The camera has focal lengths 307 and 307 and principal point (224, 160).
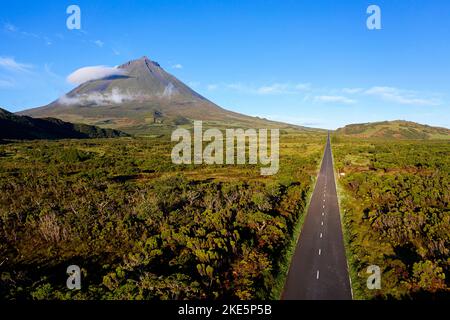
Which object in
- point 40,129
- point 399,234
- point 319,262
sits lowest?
point 319,262

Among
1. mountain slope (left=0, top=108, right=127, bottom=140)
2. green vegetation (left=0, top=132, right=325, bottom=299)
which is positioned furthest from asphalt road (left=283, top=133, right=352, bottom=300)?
mountain slope (left=0, top=108, right=127, bottom=140)

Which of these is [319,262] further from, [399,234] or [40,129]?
[40,129]

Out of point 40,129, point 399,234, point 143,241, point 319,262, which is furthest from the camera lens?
point 40,129

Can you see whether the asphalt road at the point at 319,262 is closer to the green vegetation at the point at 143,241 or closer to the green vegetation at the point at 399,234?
the green vegetation at the point at 399,234

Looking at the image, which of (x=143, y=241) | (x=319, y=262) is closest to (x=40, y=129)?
(x=143, y=241)

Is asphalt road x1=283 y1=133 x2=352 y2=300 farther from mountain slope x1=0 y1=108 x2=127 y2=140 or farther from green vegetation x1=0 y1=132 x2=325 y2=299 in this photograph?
mountain slope x1=0 y1=108 x2=127 y2=140
